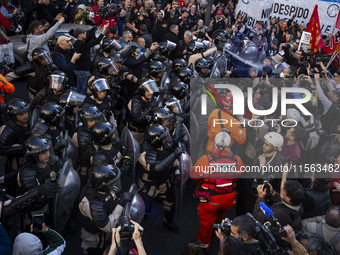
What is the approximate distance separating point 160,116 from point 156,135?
605 millimetres

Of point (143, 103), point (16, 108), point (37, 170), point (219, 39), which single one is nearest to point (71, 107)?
point (16, 108)

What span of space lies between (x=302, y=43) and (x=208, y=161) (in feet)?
23.0

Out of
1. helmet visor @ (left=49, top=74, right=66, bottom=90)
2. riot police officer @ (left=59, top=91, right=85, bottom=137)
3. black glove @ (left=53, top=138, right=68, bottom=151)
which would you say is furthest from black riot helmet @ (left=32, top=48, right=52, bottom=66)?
black glove @ (left=53, top=138, right=68, bottom=151)

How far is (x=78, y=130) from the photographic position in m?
5.47

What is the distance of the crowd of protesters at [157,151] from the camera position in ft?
12.5

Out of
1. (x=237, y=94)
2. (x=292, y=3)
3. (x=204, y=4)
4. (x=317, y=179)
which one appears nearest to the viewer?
(x=317, y=179)

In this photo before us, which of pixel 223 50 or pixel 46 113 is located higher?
pixel 46 113

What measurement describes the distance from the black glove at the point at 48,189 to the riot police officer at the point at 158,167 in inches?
50.9

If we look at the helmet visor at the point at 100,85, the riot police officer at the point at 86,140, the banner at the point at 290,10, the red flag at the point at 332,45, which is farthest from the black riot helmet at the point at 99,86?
the banner at the point at 290,10

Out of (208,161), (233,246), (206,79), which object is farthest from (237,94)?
(233,246)

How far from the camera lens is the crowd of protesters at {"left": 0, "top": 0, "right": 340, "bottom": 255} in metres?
3.82

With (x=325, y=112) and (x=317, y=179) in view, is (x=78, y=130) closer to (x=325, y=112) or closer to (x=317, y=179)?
(x=317, y=179)

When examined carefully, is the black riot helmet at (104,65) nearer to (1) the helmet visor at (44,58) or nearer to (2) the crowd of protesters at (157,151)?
(2) the crowd of protesters at (157,151)

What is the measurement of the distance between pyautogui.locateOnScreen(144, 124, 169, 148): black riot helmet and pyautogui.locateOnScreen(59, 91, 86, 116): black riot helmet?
1630 millimetres
